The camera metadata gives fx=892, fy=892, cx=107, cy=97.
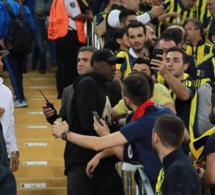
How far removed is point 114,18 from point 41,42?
9.53ft

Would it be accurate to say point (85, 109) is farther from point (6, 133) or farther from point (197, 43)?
point (197, 43)

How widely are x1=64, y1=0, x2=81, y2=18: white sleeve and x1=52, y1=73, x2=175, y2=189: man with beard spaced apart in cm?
555

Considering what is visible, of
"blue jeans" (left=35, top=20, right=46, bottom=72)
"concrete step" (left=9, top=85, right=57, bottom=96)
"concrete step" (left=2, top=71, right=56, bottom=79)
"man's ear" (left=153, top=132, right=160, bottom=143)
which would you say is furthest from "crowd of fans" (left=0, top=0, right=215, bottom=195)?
"concrete step" (left=2, top=71, right=56, bottom=79)

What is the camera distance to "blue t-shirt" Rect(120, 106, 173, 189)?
6469 mm

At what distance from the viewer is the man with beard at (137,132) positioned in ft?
21.2

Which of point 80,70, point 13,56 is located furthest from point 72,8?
point 80,70

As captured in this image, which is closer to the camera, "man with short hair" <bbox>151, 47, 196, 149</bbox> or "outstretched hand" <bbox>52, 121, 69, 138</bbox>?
"outstretched hand" <bbox>52, 121, 69, 138</bbox>

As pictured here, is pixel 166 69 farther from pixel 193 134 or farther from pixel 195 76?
pixel 195 76

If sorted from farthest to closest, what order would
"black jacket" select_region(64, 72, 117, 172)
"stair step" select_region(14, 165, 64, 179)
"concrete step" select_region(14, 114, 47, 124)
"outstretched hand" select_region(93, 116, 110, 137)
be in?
1. "concrete step" select_region(14, 114, 47, 124)
2. "stair step" select_region(14, 165, 64, 179)
3. "black jacket" select_region(64, 72, 117, 172)
4. "outstretched hand" select_region(93, 116, 110, 137)

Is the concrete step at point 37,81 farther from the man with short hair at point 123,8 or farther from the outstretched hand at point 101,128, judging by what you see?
the outstretched hand at point 101,128

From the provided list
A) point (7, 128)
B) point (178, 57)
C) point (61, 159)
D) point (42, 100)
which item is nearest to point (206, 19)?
point (42, 100)

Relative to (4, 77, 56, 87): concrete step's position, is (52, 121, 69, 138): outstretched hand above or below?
above

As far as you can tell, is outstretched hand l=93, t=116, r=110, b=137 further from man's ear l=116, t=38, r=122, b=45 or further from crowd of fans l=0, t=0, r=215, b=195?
man's ear l=116, t=38, r=122, b=45

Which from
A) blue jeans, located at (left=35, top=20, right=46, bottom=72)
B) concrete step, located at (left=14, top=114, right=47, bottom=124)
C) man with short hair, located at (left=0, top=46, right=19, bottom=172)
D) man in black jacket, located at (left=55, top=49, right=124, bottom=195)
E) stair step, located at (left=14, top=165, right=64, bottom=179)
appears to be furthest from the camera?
blue jeans, located at (left=35, top=20, right=46, bottom=72)
